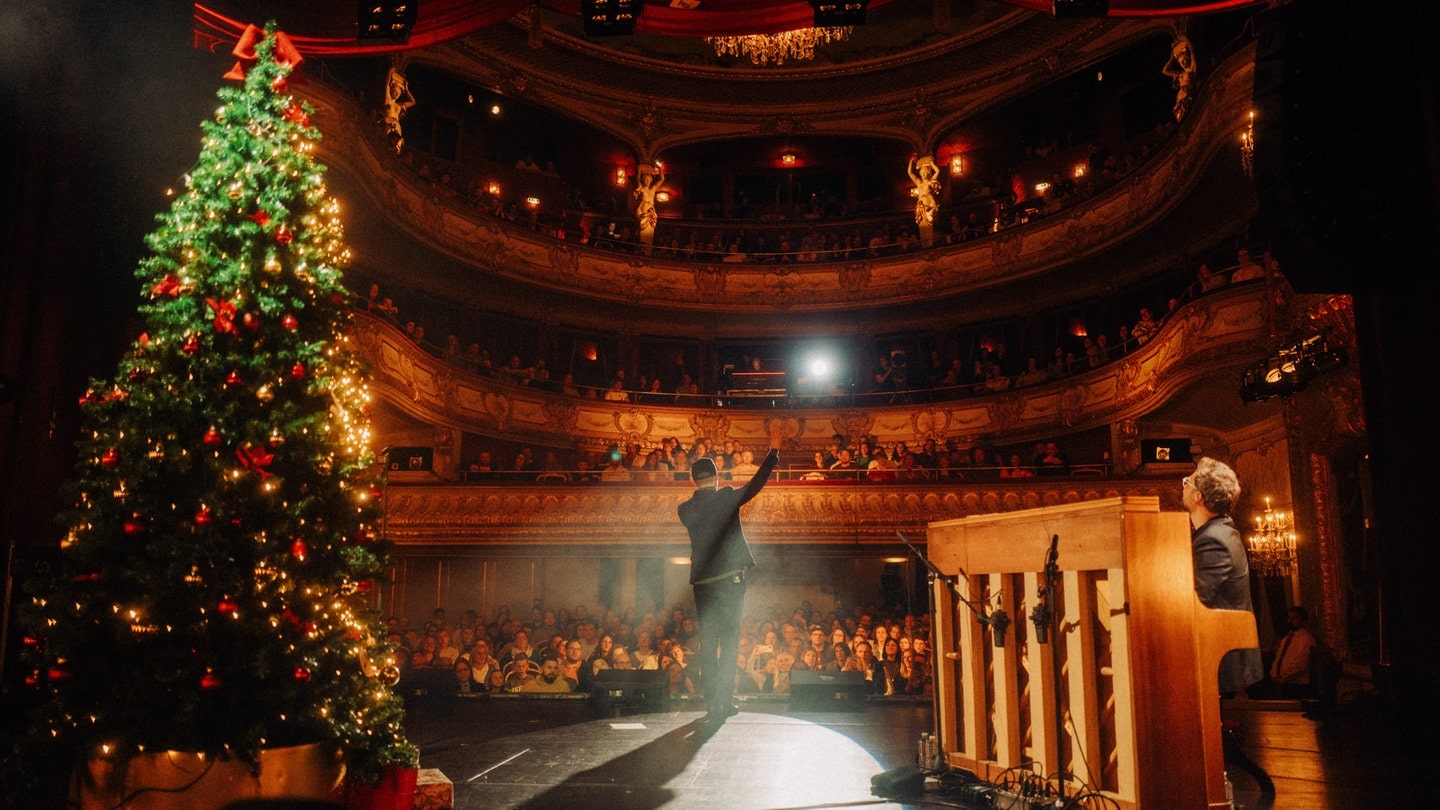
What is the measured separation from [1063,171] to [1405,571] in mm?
18146

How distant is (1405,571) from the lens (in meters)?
4.20

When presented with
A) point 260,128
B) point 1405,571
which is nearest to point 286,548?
point 260,128

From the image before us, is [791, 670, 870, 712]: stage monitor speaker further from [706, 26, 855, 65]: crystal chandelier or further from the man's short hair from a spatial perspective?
[706, 26, 855, 65]: crystal chandelier

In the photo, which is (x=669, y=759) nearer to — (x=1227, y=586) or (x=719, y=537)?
(x=719, y=537)

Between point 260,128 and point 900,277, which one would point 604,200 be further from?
point 260,128

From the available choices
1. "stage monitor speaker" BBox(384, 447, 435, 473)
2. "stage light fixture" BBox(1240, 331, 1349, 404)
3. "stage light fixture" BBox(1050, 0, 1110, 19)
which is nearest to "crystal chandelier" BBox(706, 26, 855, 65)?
"stage monitor speaker" BBox(384, 447, 435, 473)

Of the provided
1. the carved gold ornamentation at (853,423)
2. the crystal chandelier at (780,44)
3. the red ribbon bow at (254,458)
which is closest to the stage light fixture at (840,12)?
the red ribbon bow at (254,458)

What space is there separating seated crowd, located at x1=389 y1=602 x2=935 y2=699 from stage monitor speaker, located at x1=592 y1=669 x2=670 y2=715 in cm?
254

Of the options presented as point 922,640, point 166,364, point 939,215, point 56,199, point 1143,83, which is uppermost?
point 1143,83

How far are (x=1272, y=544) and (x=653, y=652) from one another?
9.61 meters

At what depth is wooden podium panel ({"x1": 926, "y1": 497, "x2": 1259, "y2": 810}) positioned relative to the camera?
325 cm

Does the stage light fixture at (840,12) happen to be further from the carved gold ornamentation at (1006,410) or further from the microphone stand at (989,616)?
the carved gold ornamentation at (1006,410)

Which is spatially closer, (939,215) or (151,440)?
(151,440)

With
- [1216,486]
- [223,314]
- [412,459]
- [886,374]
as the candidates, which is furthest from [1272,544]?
[223,314]
